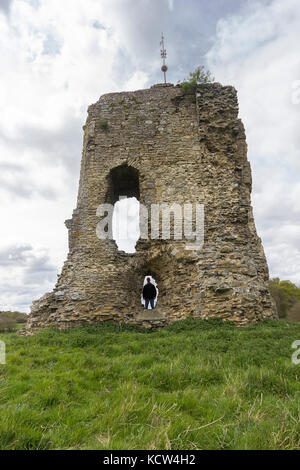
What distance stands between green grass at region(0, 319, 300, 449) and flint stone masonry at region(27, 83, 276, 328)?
1774mm

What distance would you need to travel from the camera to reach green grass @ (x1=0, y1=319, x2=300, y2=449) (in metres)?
2.33

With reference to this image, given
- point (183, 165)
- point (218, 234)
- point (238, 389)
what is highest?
point (183, 165)

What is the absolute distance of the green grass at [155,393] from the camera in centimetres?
233

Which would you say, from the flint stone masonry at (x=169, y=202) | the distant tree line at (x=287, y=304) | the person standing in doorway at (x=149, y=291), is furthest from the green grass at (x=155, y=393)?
the distant tree line at (x=287, y=304)

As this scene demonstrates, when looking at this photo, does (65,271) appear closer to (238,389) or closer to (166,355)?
(166,355)

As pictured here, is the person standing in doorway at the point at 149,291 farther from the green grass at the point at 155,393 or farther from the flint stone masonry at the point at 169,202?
the green grass at the point at 155,393

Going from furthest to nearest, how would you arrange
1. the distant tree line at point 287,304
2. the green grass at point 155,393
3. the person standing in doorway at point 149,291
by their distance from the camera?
1. the distant tree line at point 287,304
2. the person standing in doorway at point 149,291
3. the green grass at point 155,393

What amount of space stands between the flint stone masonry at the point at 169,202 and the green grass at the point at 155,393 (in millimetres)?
1774

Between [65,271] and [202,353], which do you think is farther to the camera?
[65,271]

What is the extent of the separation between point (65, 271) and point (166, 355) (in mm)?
4794
